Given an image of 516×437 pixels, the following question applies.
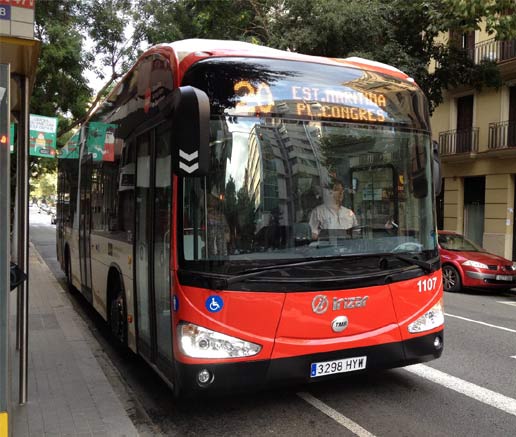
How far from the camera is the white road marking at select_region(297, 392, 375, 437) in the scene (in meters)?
4.10

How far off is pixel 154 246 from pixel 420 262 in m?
2.30

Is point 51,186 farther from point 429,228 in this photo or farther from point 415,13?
point 429,228

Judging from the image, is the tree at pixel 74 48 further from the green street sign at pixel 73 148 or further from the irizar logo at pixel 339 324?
the irizar logo at pixel 339 324

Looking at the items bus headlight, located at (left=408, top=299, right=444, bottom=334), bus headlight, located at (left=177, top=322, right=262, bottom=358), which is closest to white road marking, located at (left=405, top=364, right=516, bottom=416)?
bus headlight, located at (left=408, top=299, right=444, bottom=334)

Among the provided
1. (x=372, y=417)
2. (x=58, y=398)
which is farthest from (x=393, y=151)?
(x=58, y=398)

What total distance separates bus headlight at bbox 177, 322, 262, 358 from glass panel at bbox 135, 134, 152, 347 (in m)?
1.04

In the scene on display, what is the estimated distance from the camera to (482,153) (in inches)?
754

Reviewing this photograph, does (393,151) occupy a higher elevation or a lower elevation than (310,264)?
higher

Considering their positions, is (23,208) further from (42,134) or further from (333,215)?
(42,134)

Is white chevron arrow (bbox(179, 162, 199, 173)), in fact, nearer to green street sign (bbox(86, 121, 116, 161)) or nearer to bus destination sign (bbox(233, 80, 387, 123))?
bus destination sign (bbox(233, 80, 387, 123))

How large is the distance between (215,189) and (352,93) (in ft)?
4.94

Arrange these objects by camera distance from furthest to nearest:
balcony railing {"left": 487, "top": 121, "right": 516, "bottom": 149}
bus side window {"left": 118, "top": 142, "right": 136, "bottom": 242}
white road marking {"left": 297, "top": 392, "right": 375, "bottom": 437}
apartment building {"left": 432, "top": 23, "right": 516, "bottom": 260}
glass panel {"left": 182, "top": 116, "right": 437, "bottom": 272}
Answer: apartment building {"left": 432, "top": 23, "right": 516, "bottom": 260}, balcony railing {"left": 487, "top": 121, "right": 516, "bottom": 149}, bus side window {"left": 118, "top": 142, "right": 136, "bottom": 242}, white road marking {"left": 297, "top": 392, "right": 375, "bottom": 437}, glass panel {"left": 182, "top": 116, "right": 437, "bottom": 272}

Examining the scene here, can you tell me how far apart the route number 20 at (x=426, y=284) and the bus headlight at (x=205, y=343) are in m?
1.68

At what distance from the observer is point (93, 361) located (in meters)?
5.64
